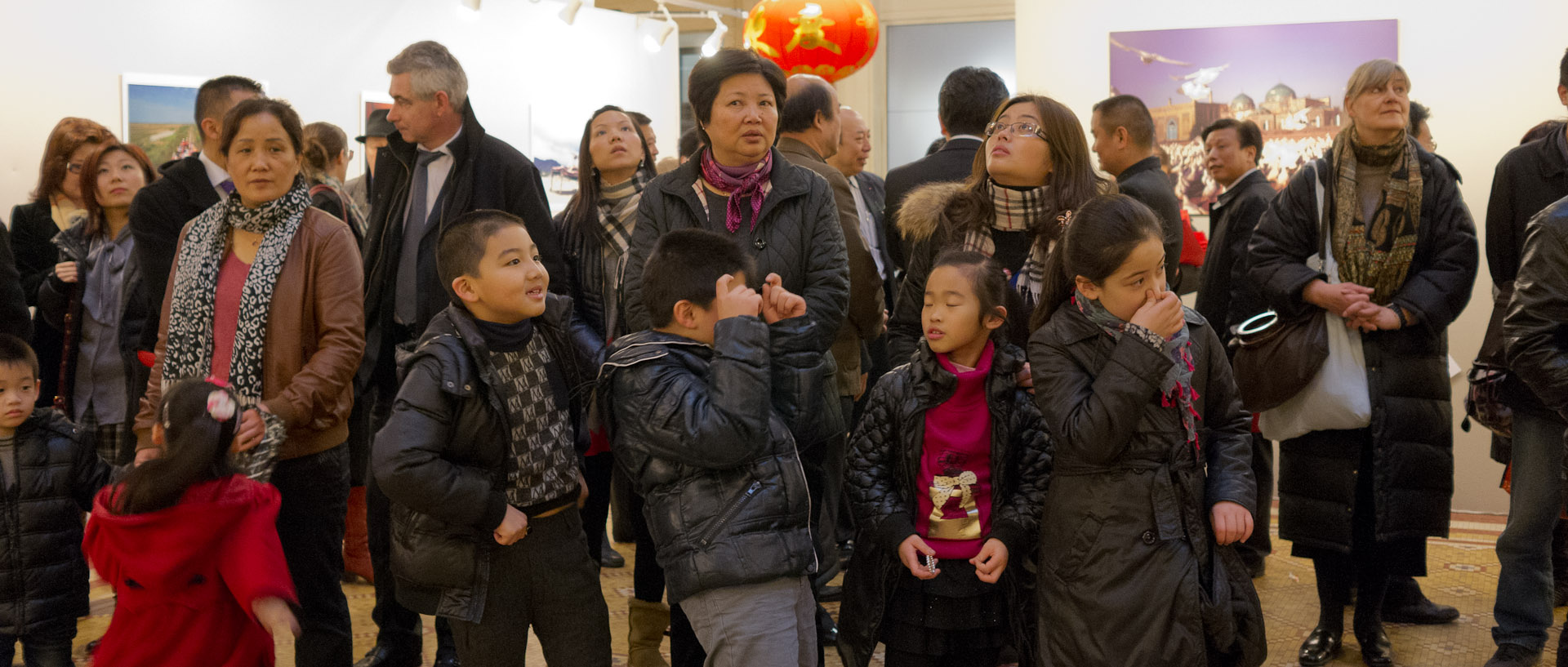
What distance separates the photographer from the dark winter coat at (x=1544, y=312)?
114 inches

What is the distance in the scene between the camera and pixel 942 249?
9.45 ft

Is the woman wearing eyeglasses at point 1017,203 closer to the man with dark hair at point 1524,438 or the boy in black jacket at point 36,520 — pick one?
the man with dark hair at point 1524,438

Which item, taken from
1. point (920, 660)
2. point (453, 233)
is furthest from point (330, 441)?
point (920, 660)

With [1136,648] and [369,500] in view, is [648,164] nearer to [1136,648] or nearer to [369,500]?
[369,500]

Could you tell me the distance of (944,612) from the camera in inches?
103

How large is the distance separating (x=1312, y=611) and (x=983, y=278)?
2433mm

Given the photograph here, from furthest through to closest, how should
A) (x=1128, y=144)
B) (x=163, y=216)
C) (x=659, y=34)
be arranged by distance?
(x=659, y=34) → (x=1128, y=144) → (x=163, y=216)

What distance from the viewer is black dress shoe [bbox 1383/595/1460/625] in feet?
13.2

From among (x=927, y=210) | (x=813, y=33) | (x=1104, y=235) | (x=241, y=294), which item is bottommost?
(x=241, y=294)

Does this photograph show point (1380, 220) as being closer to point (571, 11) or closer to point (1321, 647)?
point (1321, 647)

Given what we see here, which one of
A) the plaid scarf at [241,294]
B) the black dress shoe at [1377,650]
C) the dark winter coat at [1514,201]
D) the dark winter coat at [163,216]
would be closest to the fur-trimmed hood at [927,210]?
the plaid scarf at [241,294]

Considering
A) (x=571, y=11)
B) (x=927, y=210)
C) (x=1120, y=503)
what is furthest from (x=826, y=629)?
(x=571, y=11)

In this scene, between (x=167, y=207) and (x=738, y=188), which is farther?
(x=167, y=207)

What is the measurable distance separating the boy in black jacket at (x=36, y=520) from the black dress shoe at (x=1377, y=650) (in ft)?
12.4
